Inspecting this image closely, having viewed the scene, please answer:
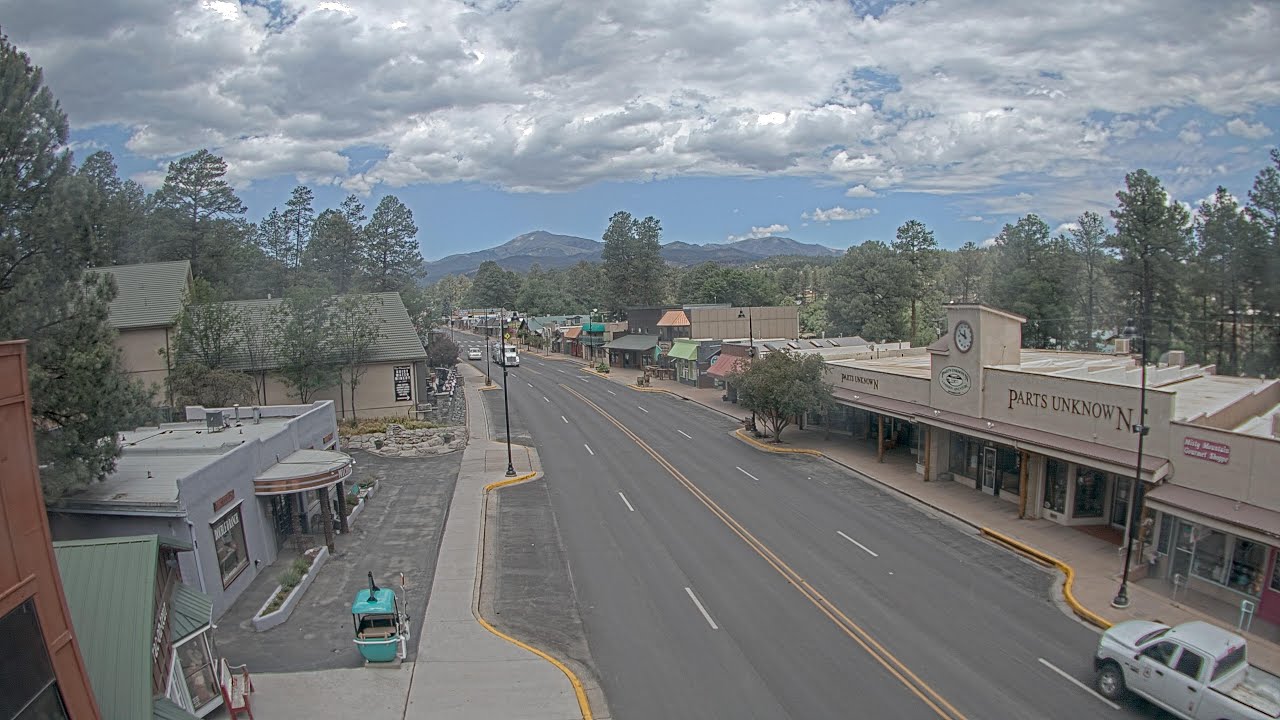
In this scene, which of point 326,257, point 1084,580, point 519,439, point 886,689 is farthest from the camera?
point 326,257

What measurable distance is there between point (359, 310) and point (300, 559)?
29.5 m

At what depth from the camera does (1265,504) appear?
56.2 feet

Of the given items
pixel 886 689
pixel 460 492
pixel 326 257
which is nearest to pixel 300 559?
pixel 460 492

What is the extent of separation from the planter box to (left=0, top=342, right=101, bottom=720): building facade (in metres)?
10.4

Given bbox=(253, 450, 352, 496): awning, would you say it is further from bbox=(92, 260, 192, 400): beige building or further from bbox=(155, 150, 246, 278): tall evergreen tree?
bbox=(155, 150, 246, 278): tall evergreen tree

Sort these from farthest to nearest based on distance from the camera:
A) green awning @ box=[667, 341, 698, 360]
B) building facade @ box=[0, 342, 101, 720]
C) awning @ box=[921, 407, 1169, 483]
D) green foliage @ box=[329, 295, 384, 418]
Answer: green awning @ box=[667, 341, 698, 360] < green foliage @ box=[329, 295, 384, 418] < awning @ box=[921, 407, 1169, 483] < building facade @ box=[0, 342, 101, 720]

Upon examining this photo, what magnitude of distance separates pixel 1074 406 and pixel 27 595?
83.5 feet

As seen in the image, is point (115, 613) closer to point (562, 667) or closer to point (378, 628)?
point (378, 628)

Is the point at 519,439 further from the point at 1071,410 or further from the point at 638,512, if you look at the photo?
the point at 1071,410

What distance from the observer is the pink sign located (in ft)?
59.8

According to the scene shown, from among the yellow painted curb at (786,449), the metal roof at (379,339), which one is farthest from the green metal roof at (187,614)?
the metal roof at (379,339)

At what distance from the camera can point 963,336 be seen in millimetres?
28094

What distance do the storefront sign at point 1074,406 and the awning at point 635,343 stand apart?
5151 cm

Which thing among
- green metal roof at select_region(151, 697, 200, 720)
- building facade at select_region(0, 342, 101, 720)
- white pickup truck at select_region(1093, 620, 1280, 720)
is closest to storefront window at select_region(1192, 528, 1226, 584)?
white pickup truck at select_region(1093, 620, 1280, 720)
